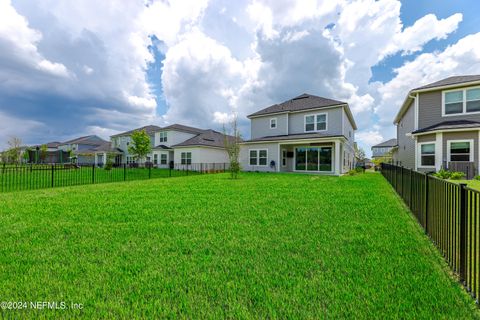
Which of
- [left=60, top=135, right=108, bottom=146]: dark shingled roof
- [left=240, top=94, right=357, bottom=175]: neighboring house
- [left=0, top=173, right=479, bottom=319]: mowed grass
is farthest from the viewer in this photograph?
[left=60, top=135, right=108, bottom=146]: dark shingled roof

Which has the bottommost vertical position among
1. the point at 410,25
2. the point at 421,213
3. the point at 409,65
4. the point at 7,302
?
the point at 7,302

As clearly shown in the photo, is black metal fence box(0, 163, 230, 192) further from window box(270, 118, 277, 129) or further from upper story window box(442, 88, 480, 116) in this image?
upper story window box(442, 88, 480, 116)

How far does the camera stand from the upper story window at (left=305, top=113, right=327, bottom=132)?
63.8 feet

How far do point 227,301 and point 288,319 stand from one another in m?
0.59

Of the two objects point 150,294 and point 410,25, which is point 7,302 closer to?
point 150,294

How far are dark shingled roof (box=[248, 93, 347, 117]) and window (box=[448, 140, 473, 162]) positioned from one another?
8107 mm

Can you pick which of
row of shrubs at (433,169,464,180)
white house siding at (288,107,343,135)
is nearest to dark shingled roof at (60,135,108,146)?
white house siding at (288,107,343,135)

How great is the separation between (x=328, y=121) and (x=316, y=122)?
1.12m

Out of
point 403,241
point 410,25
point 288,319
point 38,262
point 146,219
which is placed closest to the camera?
point 288,319

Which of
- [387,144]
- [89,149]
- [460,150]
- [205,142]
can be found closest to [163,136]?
[205,142]

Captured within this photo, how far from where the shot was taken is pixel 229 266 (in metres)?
2.73

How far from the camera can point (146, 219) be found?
15.7 ft

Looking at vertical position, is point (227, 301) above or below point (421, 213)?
below

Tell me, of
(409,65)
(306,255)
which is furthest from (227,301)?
(409,65)
